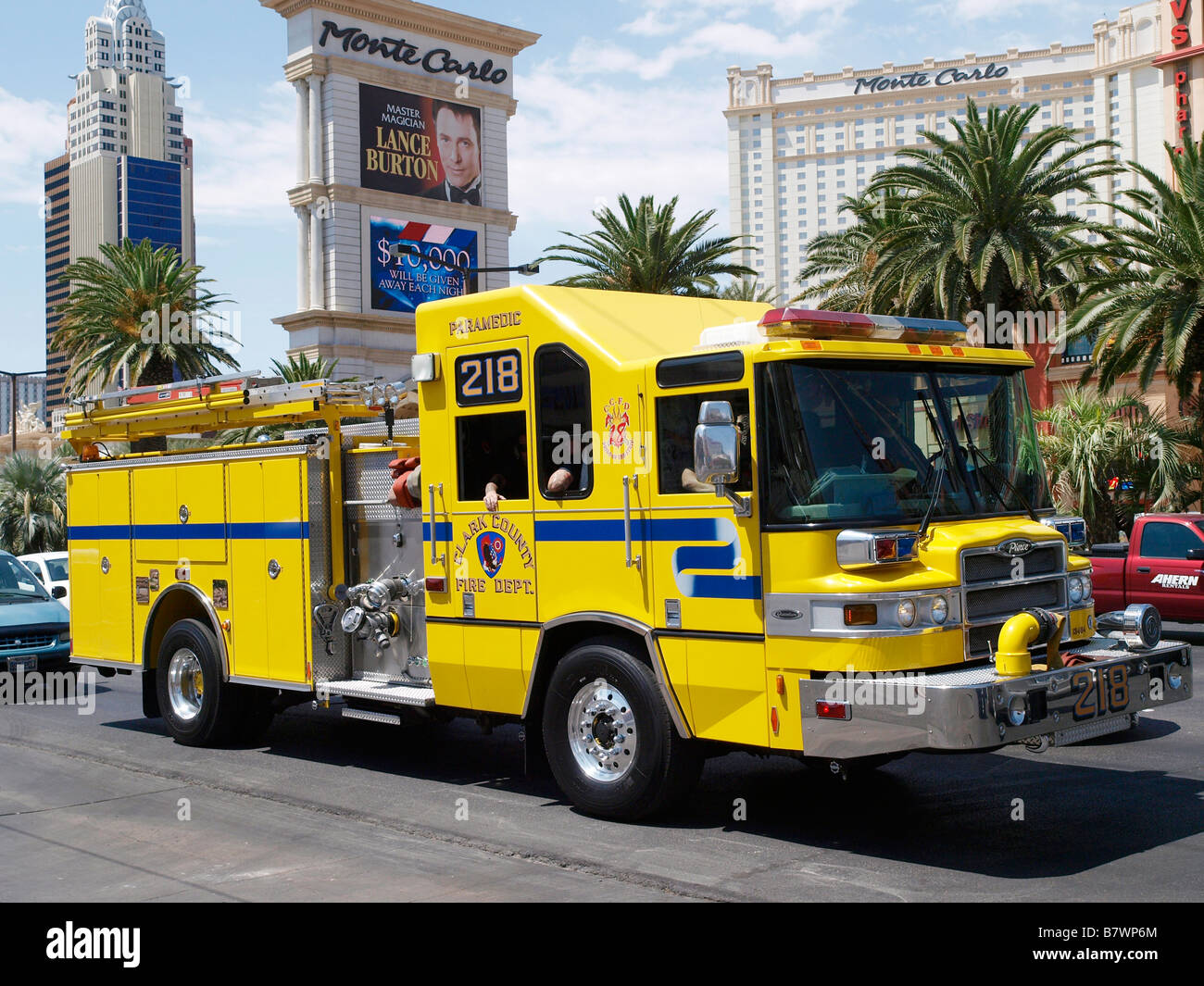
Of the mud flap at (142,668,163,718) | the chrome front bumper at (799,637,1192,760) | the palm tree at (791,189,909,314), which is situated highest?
the palm tree at (791,189,909,314)

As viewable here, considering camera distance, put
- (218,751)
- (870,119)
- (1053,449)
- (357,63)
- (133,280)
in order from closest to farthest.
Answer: (218,751), (1053,449), (133,280), (357,63), (870,119)

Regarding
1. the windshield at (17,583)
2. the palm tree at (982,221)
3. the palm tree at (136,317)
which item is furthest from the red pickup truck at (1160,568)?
the palm tree at (136,317)

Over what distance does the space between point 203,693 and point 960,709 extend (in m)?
6.90

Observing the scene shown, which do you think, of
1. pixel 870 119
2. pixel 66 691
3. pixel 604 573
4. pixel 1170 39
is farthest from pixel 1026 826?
pixel 870 119

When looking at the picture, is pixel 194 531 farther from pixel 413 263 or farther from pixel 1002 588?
pixel 413 263

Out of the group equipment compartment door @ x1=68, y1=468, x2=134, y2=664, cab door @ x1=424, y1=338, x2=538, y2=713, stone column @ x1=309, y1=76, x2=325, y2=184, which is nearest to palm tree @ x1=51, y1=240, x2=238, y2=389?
equipment compartment door @ x1=68, y1=468, x2=134, y2=664

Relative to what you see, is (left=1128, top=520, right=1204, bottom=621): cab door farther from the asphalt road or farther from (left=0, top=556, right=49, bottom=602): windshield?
(left=0, top=556, right=49, bottom=602): windshield

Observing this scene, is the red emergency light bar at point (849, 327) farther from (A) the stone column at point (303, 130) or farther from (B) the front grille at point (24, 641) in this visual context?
(A) the stone column at point (303, 130)

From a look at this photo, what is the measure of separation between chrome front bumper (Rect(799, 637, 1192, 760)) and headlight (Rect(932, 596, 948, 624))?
28 cm

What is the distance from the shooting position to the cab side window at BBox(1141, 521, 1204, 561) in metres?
17.3

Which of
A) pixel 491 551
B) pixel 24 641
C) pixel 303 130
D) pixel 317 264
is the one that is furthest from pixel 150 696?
pixel 303 130

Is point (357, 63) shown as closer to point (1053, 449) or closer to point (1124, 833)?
point (1053, 449)

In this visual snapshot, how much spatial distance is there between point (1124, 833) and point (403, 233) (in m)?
70.3

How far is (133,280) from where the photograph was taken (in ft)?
123
